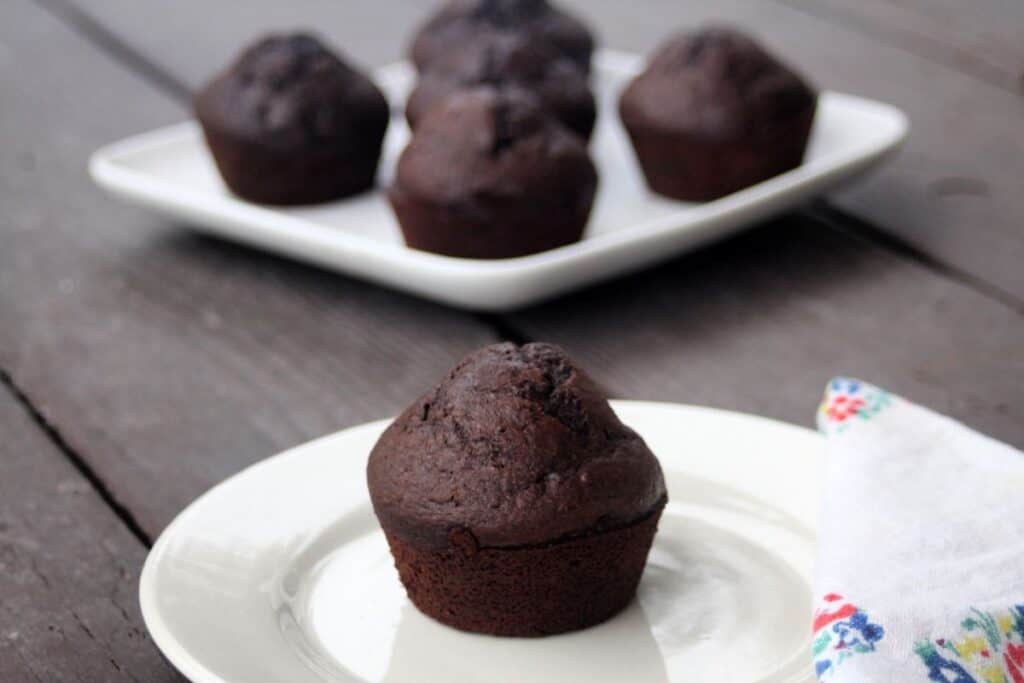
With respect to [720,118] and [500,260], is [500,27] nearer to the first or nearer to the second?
[720,118]

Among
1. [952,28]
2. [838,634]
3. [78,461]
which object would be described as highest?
[838,634]

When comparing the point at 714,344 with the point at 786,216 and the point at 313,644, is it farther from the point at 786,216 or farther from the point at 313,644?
the point at 313,644

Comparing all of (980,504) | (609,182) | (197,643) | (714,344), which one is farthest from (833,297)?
(197,643)

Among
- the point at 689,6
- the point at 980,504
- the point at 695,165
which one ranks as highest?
the point at 980,504

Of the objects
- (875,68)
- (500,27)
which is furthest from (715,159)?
(875,68)

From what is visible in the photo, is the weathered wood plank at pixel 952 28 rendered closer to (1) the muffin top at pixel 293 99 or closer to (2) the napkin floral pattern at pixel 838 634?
(1) the muffin top at pixel 293 99

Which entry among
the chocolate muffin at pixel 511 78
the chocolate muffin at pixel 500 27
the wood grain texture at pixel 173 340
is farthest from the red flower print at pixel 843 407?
the chocolate muffin at pixel 500 27

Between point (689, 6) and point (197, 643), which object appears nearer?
point (197, 643)
